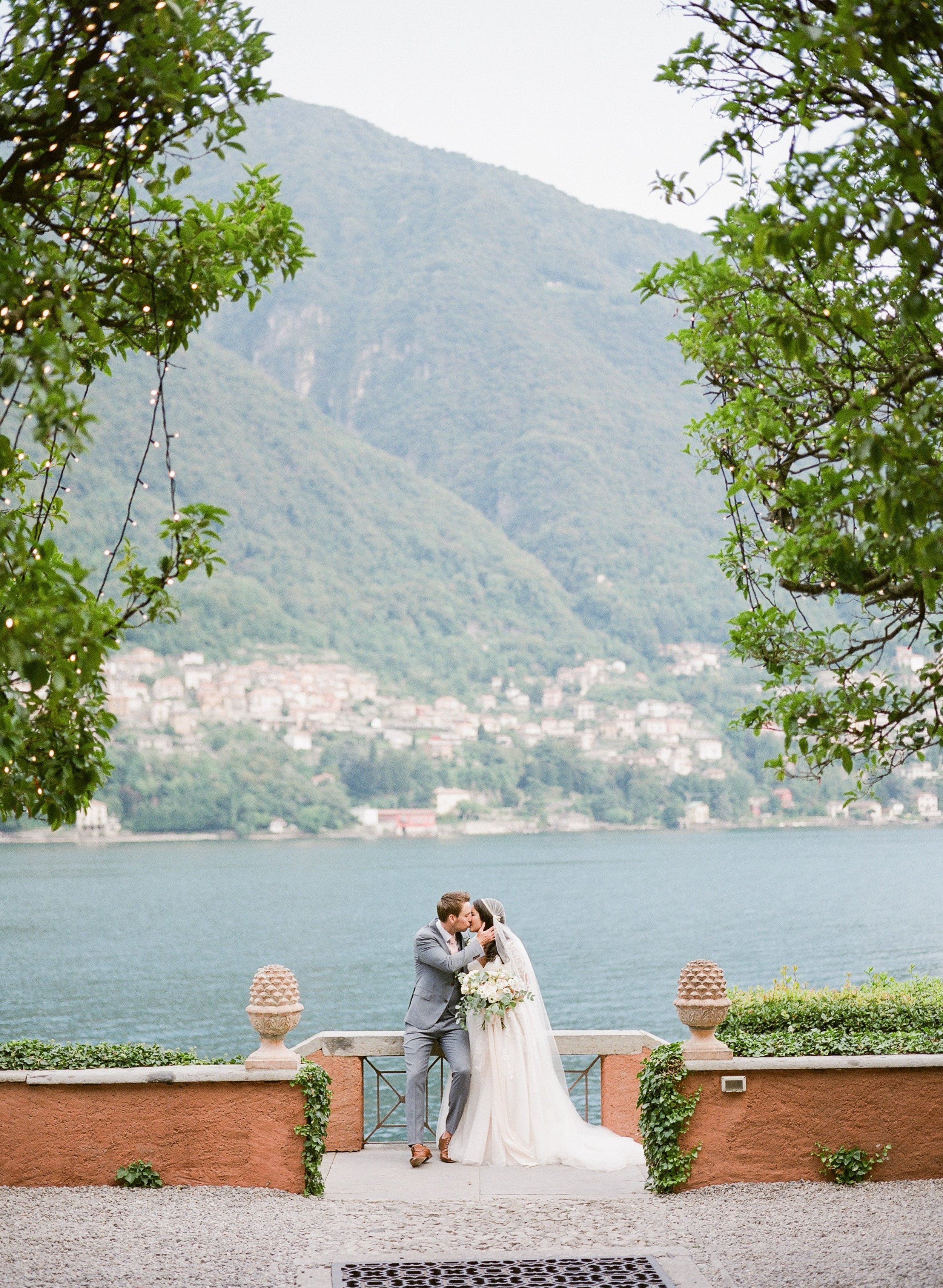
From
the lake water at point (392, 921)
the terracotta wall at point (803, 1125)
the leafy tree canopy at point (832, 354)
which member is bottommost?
the lake water at point (392, 921)

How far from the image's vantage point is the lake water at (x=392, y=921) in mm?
46781

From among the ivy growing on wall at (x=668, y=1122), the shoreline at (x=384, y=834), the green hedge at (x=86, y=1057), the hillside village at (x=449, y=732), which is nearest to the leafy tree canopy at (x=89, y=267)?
the green hedge at (x=86, y=1057)

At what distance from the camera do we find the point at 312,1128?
7430mm

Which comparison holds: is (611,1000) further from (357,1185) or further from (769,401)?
(769,401)

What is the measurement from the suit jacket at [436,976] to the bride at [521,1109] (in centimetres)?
22

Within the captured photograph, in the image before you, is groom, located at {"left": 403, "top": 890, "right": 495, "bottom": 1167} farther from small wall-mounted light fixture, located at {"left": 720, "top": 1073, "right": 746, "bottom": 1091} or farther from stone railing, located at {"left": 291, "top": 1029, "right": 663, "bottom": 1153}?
small wall-mounted light fixture, located at {"left": 720, "top": 1073, "right": 746, "bottom": 1091}

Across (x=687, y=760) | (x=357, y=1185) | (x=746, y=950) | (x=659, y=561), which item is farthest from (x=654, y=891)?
(x=357, y=1185)

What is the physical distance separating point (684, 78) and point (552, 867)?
93.6 metres

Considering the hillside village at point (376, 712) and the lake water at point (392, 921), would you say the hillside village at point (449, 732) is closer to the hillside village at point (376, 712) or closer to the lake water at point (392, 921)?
the hillside village at point (376, 712)

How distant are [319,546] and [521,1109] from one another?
130527 millimetres

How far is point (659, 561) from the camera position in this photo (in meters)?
142

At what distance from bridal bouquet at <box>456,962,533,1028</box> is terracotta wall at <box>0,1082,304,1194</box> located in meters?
1.37

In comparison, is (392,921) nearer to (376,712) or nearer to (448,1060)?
(376,712)

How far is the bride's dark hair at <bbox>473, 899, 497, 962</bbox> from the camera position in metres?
8.66
